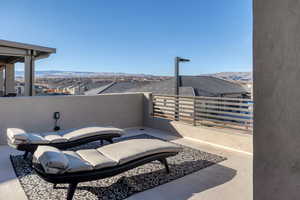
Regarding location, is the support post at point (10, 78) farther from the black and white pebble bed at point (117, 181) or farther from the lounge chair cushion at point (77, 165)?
the lounge chair cushion at point (77, 165)

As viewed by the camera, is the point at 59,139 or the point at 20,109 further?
the point at 20,109

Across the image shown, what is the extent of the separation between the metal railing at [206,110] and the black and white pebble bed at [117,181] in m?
1.09

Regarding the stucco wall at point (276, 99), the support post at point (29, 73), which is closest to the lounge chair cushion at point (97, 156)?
the stucco wall at point (276, 99)

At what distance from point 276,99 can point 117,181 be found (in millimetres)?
2531

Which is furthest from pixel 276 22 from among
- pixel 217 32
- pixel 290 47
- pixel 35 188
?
pixel 217 32

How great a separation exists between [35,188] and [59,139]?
3.80 ft

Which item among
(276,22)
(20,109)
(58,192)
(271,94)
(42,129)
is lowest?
(58,192)

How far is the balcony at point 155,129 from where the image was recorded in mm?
2799

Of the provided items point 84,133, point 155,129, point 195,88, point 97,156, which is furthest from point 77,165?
point 195,88

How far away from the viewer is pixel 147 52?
20250 millimetres

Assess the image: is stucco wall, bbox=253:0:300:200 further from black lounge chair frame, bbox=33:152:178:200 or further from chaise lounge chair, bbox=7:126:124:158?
chaise lounge chair, bbox=7:126:124:158

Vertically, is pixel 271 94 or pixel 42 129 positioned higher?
pixel 271 94

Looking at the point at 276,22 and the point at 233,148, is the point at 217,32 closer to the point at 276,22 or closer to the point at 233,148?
the point at 233,148

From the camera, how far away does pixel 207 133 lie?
5090mm
